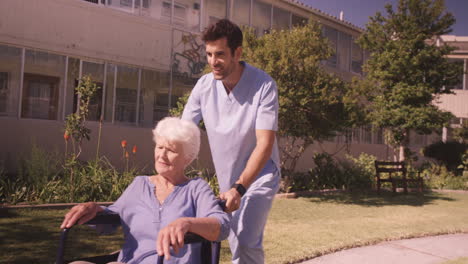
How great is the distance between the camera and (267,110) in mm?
2762

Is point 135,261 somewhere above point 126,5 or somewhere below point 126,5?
below

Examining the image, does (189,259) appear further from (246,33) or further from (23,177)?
(246,33)

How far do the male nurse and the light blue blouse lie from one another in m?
0.36

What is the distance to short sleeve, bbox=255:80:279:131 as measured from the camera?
8.96 feet

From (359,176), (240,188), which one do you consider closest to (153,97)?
→ (359,176)

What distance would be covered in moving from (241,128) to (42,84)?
960 cm

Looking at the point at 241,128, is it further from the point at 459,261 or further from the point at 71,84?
the point at 71,84

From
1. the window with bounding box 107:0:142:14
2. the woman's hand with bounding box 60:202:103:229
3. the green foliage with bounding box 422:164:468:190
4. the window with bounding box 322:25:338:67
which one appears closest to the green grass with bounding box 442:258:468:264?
the woman's hand with bounding box 60:202:103:229

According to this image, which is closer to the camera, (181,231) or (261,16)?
(181,231)

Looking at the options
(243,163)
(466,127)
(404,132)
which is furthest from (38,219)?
(466,127)

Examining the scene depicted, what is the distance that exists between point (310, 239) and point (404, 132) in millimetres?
10665

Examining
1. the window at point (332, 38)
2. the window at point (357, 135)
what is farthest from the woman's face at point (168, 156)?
the window at point (357, 135)

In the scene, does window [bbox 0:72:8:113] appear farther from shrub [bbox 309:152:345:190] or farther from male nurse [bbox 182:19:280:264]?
male nurse [bbox 182:19:280:264]

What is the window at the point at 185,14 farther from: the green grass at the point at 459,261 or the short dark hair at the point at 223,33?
the short dark hair at the point at 223,33
